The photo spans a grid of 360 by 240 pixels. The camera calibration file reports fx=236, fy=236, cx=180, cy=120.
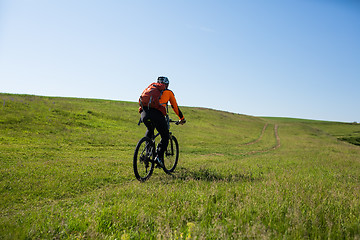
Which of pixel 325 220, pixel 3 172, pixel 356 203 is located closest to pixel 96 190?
pixel 3 172

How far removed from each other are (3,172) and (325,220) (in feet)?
28.2

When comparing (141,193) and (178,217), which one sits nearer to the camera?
(178,217)

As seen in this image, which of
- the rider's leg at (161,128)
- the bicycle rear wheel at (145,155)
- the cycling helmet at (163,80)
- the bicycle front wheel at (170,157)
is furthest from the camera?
the bicycle front wheel at (170,157)

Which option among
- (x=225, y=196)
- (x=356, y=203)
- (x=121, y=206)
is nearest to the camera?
(x=121, y=206)

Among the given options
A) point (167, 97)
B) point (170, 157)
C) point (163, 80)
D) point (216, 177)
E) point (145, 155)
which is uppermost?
point (163, 80)

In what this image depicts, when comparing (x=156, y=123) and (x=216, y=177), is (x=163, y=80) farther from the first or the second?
(x=216, y=177)

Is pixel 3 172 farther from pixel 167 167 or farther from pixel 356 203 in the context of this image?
pixel 356 203

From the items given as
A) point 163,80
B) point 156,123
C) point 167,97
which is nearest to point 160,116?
point 156,123

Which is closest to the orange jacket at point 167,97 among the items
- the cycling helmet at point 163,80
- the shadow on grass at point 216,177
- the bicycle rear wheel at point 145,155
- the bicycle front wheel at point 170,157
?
the cycling helmet at point 163,80

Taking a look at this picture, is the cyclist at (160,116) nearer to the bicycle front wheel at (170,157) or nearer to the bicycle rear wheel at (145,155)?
the bicycle rear wheel at (145,155)

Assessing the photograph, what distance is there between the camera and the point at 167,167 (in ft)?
29.4

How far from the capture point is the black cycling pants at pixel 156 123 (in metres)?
7.29

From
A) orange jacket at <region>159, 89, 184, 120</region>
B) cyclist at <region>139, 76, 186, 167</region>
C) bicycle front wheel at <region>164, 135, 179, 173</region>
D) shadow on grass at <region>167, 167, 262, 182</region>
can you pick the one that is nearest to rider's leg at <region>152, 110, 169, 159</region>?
cyclist at <region>139, 76, 186, 167</region>

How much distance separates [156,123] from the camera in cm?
753
